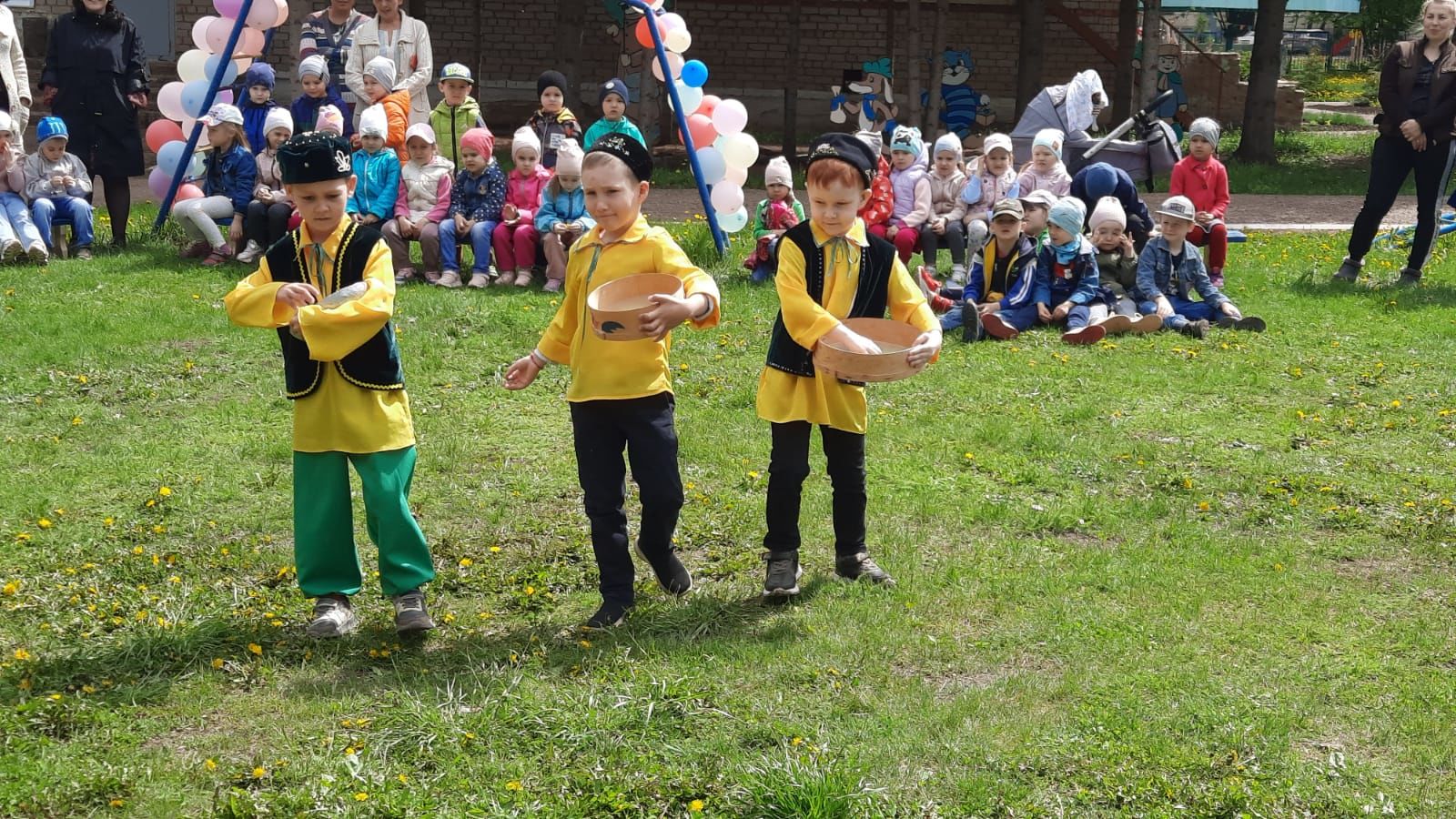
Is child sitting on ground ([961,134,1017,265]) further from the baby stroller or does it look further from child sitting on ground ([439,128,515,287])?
child sitting on ground ([439,128,515,287])

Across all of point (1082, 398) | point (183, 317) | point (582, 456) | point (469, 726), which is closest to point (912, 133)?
point (1082, 398)

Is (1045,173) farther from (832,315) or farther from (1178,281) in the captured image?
(832,315)

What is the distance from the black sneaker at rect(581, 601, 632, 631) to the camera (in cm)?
502

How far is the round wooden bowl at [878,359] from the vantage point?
461cm

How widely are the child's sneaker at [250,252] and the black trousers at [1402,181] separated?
28.1 feet

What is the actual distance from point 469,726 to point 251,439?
11.7 feet

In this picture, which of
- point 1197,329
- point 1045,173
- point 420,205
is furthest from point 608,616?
point 1045,173

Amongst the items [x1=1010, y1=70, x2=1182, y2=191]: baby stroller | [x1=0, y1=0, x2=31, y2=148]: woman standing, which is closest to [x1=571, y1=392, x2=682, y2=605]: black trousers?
[x1=1010, y1=70, x2=1182, y2=191]: baby stroller

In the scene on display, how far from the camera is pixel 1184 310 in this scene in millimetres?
10242

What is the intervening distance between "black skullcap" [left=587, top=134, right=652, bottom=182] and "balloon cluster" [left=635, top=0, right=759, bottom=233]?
271 inches

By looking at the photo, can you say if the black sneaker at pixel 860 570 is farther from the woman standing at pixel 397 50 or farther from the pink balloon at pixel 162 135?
the pink balloon at pixel 162 135

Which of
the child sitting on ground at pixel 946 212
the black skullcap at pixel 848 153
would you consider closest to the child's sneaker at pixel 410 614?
the black skullcap at pixel 848 153

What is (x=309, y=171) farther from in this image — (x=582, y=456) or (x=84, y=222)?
(x=84, y=222)

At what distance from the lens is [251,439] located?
7293 mm
